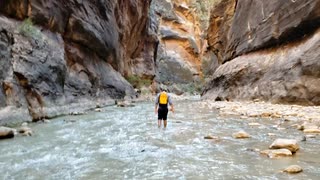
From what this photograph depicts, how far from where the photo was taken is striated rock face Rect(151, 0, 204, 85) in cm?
5106

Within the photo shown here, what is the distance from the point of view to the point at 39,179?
13.3 feet

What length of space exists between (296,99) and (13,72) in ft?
33.9

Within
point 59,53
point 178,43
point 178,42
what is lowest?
point 59,53

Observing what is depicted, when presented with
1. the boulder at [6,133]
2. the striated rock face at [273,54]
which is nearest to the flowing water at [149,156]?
the boulder at [6,133]

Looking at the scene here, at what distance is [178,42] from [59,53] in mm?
43098

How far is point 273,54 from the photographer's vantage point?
55.1 ft

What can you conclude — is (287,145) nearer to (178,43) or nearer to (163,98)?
(163,98)

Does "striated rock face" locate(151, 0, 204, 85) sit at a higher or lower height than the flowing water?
higher

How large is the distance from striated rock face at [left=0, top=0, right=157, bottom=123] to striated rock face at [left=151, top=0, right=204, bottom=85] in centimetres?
2449

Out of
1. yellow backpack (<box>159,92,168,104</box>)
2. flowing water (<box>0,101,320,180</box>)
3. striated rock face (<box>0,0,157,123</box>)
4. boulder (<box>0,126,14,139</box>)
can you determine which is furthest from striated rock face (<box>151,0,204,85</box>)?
boulder (<box>0,126,14,139</box>)

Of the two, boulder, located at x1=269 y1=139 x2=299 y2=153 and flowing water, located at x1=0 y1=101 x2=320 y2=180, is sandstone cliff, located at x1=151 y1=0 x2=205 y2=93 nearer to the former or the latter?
flowing water, located at x1=0 y1=101 x2=320 y2=180

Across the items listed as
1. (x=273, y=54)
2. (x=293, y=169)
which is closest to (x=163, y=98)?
(x=293, y=169)

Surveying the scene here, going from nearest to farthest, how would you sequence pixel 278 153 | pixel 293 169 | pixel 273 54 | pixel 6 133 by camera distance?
pixel 293 169 → pixel 278 153 → pixel 6 133 → pixel 273 54

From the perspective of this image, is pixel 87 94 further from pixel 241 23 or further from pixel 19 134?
pixel 241 23
